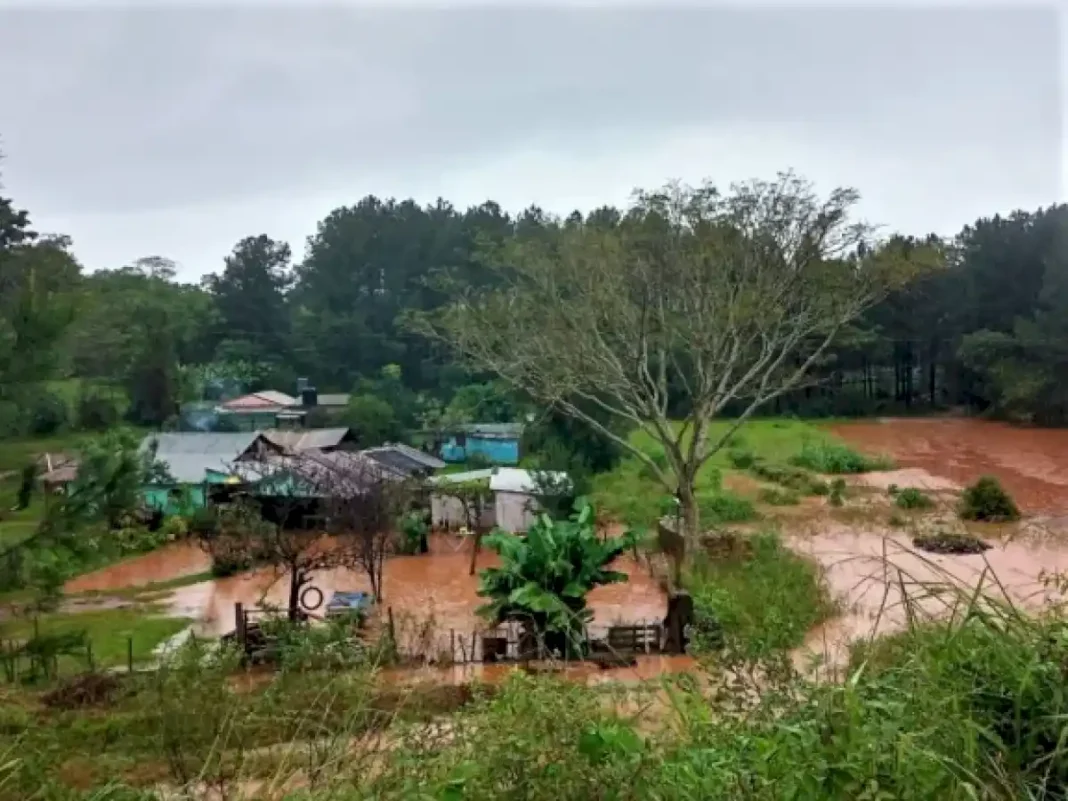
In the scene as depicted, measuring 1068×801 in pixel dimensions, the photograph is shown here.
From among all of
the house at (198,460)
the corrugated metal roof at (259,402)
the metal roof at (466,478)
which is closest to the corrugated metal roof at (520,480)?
the metal roof at (466,478)

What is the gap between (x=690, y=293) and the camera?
10.1m

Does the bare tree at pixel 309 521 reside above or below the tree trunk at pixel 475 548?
above

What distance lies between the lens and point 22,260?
4.25 m

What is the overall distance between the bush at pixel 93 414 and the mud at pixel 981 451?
1088 cm

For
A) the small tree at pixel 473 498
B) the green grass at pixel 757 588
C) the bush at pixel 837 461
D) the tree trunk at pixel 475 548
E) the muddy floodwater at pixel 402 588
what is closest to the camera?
the green grass at pixel 757 588

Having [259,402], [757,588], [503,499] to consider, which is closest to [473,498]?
[503,499]

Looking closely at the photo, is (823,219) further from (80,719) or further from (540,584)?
(80,719)

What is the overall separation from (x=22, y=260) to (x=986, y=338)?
717 inches

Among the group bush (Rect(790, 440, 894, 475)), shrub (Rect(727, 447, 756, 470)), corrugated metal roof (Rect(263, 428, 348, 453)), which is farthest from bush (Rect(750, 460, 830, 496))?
corrugated metal roof (Rect(263, 428, 348, 453))

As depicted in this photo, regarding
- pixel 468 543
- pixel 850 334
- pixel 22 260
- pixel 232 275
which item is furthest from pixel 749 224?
pixel 232 275

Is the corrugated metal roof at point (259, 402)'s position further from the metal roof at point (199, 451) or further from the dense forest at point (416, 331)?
the metal roof at point (199, 451)

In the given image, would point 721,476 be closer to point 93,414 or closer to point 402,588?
point 402,588

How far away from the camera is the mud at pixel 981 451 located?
1352 cm

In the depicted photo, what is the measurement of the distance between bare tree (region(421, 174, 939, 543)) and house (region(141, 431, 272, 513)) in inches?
191
